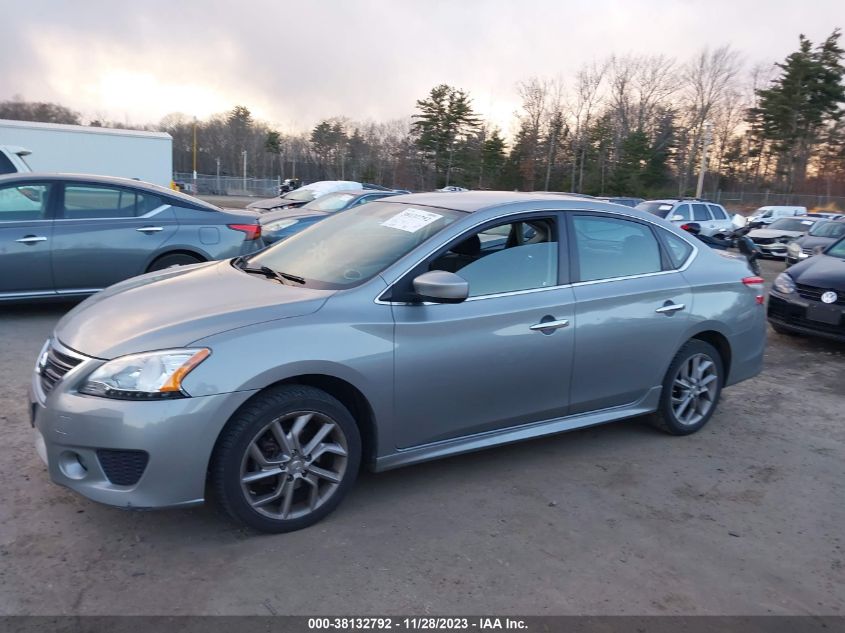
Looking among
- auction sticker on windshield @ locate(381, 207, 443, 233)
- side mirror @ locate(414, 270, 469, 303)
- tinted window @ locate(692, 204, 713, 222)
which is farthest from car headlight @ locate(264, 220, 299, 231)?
tinted window @ locate(692, 204, 713, 222)

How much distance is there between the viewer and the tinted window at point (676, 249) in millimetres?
4754

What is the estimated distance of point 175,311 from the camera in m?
3.34

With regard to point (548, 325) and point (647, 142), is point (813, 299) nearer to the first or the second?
point (548, 325)

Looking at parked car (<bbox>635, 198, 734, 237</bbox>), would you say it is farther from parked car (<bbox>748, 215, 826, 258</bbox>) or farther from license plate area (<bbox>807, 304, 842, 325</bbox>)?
license plate area (<bbox>807, 304, 842, 325</bbox>)

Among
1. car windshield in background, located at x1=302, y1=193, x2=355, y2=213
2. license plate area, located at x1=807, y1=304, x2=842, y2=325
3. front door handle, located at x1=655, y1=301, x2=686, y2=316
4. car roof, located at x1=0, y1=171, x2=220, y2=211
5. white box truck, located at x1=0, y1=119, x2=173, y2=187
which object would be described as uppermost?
white box truck, located at x1=0, y1=119, x2=173, y2=187

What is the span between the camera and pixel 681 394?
480 cm

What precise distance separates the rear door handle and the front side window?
889mm

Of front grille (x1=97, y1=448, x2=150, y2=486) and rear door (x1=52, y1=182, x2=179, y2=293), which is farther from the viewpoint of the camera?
rear door (x1=52, y1=182, x2=179, y2=293)

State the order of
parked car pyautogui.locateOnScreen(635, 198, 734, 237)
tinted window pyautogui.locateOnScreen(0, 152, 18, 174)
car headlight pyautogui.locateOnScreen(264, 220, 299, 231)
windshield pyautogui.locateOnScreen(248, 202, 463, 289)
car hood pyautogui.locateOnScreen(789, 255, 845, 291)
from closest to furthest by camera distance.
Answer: windshield pyautogui.locateOnScreen(248, 202, 463, 289) < car hood pyautogui.locateOnScreen(789, 255, 845, 291) < tinted window pyautogui.locateOnScreen(0, 152, 18, 174) < car headlight pyautogui.locateOnScreen(264, 220, 299, 231) < parked car pyautogui.locateOnScreen(635, 198, 734, 237)

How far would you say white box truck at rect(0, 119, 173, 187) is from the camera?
20.8m

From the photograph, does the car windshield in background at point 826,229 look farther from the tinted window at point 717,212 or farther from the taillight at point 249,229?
the taillight at point 249,229

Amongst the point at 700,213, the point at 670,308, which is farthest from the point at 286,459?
the point at 700,213

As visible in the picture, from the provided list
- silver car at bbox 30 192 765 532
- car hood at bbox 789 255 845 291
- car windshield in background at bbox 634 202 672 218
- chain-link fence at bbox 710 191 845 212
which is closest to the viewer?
silver car at bbox 30 192 765 532
